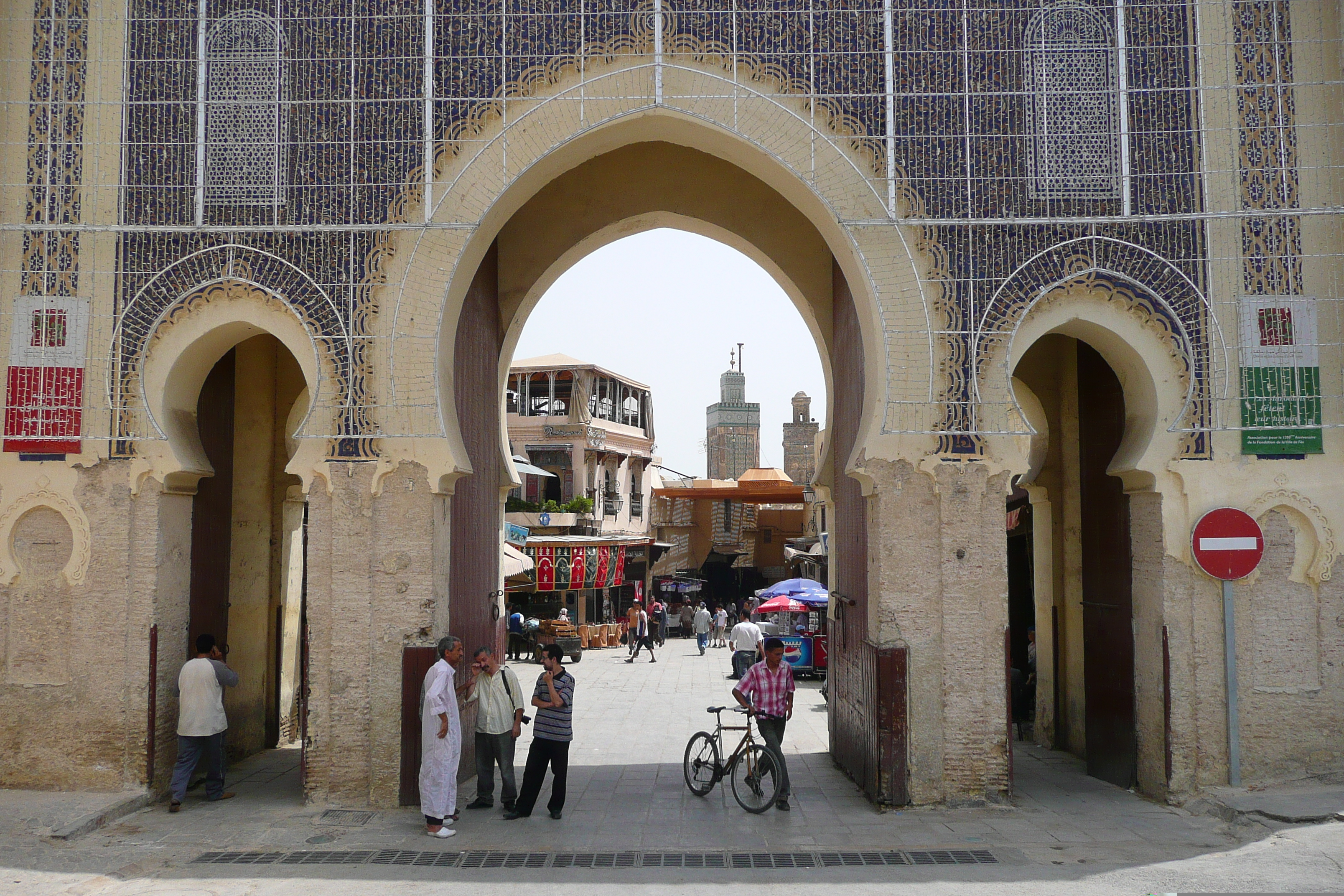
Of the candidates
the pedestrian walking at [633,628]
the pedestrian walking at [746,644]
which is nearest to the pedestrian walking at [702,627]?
the pedestrian walking at [633,628]

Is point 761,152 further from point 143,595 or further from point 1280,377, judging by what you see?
point 143,595

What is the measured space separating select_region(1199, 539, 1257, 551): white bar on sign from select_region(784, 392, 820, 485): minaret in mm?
40631

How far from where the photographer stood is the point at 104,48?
7.99 metres

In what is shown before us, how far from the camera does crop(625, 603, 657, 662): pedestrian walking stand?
20.0 metres

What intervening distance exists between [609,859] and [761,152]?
5.25 m

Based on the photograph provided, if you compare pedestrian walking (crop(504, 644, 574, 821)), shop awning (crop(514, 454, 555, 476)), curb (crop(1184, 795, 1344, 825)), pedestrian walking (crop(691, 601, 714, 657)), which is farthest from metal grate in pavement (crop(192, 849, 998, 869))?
shop awning (crop(514, 454, 555, 476))

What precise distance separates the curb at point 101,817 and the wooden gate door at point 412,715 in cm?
189

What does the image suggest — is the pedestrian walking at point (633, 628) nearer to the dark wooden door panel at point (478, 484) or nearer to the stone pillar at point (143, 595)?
the dark wooden door panel at point (478, 484)

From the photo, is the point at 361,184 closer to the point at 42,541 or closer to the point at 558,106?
the point at 558,106

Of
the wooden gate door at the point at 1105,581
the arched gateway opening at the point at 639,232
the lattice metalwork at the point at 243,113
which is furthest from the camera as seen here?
the arched gateway opening at the point at 639,232

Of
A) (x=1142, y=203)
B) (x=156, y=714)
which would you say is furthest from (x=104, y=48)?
(x=1142, y=203)

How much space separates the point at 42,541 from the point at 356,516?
7.90 feet

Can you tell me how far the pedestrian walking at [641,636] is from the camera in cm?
1998

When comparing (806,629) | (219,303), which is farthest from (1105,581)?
(806,629)
